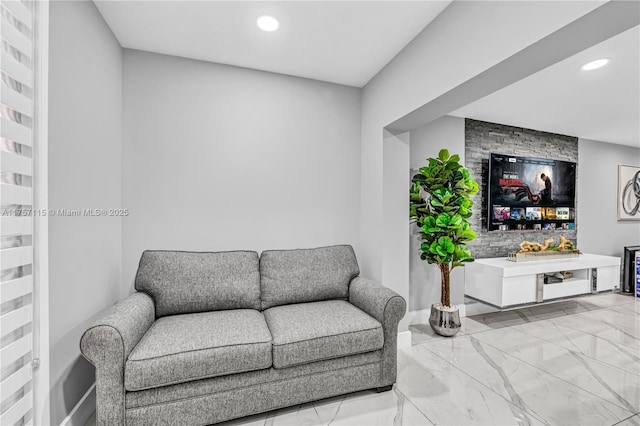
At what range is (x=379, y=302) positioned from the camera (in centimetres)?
210

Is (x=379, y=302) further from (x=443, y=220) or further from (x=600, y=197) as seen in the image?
(x=600, y=197)

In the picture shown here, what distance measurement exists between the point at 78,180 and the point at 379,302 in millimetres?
2086

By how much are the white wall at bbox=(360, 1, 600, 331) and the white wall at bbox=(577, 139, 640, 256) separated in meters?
3.74

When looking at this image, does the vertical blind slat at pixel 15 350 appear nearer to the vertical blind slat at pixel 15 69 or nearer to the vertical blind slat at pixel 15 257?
the vertical blind slat at pixel 15 257

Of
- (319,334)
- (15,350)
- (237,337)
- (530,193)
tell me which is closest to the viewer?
(15,350)

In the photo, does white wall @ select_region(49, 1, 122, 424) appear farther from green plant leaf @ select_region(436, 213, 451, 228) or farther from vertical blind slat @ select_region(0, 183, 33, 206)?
green plant leaf @ select_region(436, 213, 451, 228)

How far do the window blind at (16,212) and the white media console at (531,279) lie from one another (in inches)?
149

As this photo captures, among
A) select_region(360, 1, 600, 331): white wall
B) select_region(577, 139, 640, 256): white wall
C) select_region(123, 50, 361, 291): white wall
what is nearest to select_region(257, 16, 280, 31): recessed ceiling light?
select_region(123, 50, 361, 291): white wall

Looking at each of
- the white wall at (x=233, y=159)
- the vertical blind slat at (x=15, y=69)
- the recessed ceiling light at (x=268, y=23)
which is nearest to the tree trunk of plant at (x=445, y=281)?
the white wall at (x=233, y=159)

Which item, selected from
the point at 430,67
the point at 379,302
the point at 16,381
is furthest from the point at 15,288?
the point at 430,67

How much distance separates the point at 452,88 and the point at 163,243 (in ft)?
8.19

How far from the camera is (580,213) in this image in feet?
14.9

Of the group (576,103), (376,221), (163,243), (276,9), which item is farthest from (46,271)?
(576,103)

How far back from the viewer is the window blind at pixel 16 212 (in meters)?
1.20
